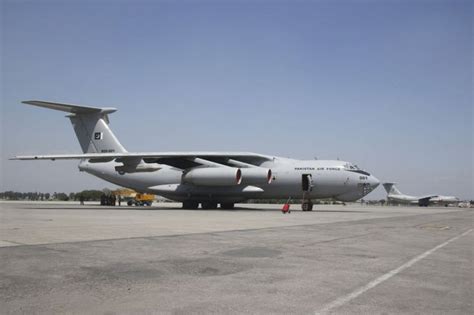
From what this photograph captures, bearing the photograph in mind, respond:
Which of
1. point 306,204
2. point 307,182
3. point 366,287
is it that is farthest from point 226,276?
point 306,204

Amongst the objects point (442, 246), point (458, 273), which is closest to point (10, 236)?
point (458, 273)

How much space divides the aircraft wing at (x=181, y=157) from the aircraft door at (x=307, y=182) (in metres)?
2.80

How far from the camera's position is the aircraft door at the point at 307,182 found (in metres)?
28.4

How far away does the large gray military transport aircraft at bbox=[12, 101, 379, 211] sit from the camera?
28.3 meters

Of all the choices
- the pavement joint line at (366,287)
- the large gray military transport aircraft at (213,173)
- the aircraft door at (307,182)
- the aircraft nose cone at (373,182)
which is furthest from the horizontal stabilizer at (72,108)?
the pavement joint line at (366,287)

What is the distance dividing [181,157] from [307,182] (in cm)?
836

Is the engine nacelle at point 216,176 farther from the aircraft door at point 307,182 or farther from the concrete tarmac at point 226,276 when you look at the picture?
the concrete tarmac at point 226,276

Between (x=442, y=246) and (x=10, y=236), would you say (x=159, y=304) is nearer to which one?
(x=10, y=236)

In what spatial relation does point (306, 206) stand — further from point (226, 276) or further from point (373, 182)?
point (226, 276)

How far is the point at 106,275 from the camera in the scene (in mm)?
5996

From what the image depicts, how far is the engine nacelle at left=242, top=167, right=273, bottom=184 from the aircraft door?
2.12 meters

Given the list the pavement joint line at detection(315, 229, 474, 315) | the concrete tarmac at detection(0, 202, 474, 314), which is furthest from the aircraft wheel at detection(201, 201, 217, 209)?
the pavement joint line at detection(315, 229, 474, 315)

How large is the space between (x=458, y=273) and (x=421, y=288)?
1.54m

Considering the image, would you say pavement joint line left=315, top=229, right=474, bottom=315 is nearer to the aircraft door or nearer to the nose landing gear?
the aircraft door
